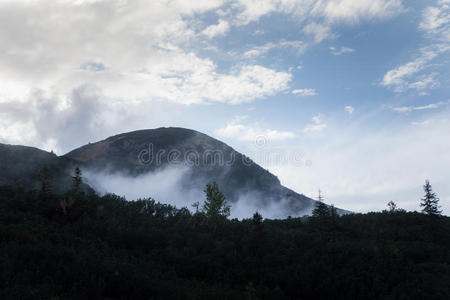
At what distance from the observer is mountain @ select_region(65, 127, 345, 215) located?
13515 cm

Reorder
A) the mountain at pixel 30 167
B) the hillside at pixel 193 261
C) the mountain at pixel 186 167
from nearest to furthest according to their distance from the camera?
the hillside at pixel 193 261
the mountain at pixel 30 167
the mountain at pixel 186 167

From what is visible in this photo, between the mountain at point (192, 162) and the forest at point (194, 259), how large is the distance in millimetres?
106560

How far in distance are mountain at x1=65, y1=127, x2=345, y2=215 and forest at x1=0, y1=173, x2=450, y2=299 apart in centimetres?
10656

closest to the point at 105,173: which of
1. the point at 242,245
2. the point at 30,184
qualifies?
the point at 30,184

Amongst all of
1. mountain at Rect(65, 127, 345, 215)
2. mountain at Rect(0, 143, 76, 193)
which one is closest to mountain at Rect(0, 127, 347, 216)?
mountain at Rect(65, 127, 345, 215)

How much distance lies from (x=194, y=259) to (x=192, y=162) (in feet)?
455

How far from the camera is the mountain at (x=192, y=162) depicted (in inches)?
5321

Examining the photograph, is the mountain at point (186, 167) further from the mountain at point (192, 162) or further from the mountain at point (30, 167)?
the mountain at point (30, 167)

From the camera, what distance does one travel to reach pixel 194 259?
54.0ft

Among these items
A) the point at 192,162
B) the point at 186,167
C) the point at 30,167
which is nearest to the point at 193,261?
the point at 30,167

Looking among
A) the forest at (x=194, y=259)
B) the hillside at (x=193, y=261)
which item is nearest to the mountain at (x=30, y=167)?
the forest at (x=194, y=259)

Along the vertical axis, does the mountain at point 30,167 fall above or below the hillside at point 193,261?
above

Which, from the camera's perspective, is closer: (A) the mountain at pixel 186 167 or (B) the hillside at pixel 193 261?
(B) the hillside at pixel 193 261

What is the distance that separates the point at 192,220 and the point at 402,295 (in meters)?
20.9
